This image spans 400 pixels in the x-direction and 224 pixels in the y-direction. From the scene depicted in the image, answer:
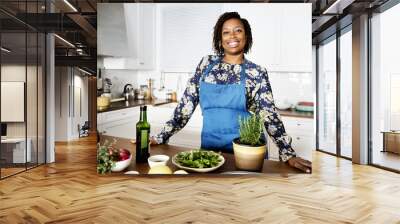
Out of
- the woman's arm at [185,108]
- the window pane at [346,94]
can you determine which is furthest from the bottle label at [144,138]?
the window pane at [346,94]

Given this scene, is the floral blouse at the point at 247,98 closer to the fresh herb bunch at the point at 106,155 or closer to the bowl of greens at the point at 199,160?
the bowl of greens at the point at 199,160

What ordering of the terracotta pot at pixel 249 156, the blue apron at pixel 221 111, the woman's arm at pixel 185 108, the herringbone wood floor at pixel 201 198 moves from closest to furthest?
the herringbone wood floor at pixel 201 198
the terracotta pot at pixel 249 156
the blue apron at pixel 221 111
the woman's arm at pixel 185 108

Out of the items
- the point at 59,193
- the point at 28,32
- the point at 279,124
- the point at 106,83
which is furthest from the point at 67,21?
the point at 279,124

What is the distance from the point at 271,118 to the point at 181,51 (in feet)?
4.28

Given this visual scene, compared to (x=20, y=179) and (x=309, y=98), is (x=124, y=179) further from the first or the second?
(x=309, y=98)

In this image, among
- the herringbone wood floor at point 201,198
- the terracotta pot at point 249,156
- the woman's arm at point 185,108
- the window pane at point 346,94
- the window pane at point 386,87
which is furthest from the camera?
the window pane at point 346,94

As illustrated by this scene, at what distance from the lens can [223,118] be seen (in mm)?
3982

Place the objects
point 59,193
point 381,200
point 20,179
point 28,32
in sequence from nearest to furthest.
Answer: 1. point 381,200
2. point 59,193
3. point 20,179
4. point 28,32

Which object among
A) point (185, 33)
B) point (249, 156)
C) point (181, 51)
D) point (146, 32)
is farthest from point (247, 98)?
point (146, 32)

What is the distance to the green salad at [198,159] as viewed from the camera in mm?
3955

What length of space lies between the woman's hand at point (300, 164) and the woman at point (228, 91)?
0.16 metres

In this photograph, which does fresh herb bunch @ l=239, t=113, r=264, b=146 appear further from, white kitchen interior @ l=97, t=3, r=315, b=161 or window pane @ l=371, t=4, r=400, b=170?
window pane @ l=371, t=4, r=400, b=170

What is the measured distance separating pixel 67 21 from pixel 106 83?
7.52 ft

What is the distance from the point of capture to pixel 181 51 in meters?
4.05
